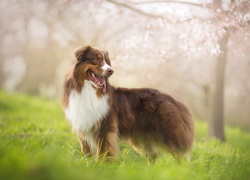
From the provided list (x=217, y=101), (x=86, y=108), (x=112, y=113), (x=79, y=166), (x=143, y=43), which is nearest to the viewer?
(x=79, y=166)

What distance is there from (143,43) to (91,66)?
3.76 metres

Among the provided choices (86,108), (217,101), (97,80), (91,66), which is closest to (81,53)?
(91,66)

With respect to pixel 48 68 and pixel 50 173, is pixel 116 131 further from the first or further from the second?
pixel 48 68

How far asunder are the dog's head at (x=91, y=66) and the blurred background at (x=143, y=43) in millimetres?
444

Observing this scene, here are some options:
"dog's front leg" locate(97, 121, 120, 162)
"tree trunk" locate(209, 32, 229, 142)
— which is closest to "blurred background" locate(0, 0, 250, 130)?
"tree trunk" locate(209, 32, 229, 142)

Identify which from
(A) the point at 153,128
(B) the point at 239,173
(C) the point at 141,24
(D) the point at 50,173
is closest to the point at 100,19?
(C) the point at 141,24

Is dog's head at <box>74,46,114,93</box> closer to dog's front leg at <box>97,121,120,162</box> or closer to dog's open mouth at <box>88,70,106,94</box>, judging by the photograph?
dog's open mouth at <box>88,70,106,94</box>

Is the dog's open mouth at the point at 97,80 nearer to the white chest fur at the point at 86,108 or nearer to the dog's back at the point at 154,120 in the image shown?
the white chest fur at the point at 86,108

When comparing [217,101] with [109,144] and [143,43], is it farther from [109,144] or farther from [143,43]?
[109,144]

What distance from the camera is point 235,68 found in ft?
45.8

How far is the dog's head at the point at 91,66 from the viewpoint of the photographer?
→ 405 centimetres

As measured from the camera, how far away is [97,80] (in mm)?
4098

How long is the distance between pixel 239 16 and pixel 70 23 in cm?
870

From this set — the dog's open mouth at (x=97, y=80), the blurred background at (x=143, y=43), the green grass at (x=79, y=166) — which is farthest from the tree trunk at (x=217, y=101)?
the dog's open mouth at (x=97, y=80)
